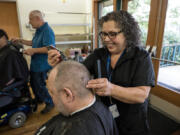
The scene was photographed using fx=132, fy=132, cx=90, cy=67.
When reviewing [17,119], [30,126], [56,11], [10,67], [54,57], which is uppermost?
[56,11]

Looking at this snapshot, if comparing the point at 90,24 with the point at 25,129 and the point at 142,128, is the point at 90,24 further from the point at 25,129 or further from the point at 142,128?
the point at 142,128

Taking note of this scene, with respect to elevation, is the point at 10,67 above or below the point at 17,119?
above

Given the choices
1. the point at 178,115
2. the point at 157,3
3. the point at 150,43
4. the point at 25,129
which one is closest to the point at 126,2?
the point at 157,3

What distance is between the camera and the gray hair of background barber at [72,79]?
2.18ft

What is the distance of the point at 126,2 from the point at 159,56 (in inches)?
52.2

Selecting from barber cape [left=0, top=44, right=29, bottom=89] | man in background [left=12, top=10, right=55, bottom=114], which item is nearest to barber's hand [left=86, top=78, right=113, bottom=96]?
man in background [left=12, top=10, right=55, bottom=114]

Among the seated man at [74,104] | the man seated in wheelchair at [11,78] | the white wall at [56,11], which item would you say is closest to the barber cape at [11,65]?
the man seated in wheelchair at [11,78]

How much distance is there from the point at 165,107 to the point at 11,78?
7.57 feet

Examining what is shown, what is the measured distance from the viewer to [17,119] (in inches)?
73.8

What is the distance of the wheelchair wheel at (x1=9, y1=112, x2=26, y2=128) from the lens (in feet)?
5.93

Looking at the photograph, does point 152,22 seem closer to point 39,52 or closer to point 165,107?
point 165,107

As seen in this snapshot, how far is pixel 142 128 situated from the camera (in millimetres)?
938

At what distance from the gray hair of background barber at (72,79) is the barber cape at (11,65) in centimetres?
136

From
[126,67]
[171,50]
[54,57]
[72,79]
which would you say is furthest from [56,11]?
[72,79]
